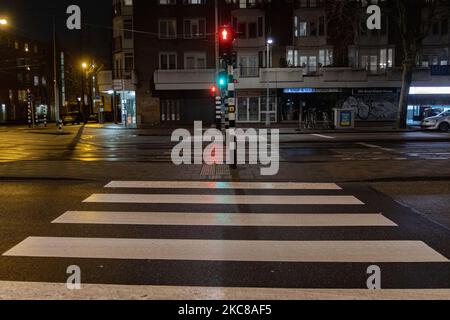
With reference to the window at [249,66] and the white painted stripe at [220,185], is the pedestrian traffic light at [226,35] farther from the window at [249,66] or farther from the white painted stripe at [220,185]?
the window at [249,66]

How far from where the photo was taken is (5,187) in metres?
11.1

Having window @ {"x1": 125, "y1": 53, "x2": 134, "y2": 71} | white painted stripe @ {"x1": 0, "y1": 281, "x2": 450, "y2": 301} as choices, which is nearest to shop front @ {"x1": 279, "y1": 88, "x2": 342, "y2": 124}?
window @ {"x1": 125, "y1": 53, "x2": 134, "y2": 71}

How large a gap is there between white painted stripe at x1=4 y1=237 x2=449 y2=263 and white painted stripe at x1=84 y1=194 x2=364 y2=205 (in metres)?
2.49

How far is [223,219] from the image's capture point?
7.98 meters

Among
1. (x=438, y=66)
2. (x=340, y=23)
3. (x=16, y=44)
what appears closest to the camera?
(x=340, y=23)

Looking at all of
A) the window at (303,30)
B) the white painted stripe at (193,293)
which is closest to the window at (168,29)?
the window at (303,30)

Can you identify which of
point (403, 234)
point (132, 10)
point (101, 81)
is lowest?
point (403, 234)

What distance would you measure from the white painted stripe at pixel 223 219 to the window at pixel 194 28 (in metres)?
40.2

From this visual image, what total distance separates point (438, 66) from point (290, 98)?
43.2 ft

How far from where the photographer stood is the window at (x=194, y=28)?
46812 millimetres

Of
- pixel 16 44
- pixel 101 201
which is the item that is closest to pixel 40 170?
pixel 101 201

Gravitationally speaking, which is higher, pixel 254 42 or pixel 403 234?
pixel 254 42

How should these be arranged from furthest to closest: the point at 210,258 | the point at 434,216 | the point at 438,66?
the point at 438,66, the point at 434,216, the point at 210,258

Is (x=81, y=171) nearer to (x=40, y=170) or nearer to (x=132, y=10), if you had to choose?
(x=40, y=170)
